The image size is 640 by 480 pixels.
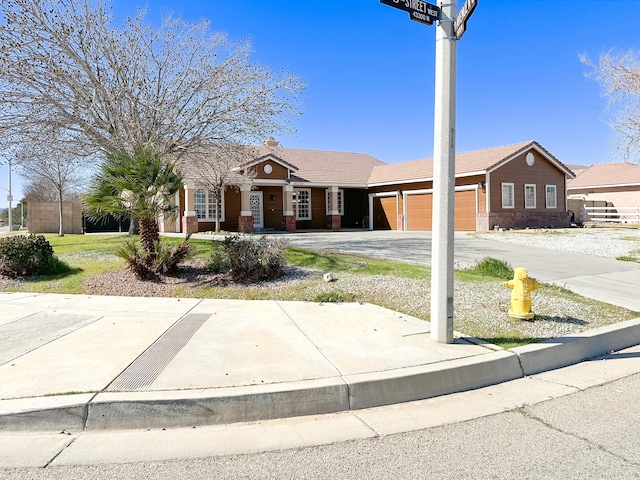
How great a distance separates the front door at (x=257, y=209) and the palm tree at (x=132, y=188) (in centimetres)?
1739

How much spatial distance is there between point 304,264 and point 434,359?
593cm

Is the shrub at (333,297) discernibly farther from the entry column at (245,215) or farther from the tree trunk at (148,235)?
the entry column at (245,215)

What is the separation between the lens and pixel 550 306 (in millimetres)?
6965

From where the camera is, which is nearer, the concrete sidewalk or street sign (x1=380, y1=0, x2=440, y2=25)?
the concrete sidewalk

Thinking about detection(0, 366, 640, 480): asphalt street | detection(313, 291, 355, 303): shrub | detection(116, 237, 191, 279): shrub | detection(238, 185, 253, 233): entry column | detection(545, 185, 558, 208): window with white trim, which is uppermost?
detection(545, 185, 558, 208): window with white trim

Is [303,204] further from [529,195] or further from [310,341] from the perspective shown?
[310,341]

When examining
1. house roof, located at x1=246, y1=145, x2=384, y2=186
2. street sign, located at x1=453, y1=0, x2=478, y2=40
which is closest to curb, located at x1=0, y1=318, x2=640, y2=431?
street sign, located at x1=453, y1=0, x2=478, y2=40

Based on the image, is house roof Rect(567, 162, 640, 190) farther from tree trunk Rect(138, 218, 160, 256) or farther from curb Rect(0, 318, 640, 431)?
curb Rect(0, 318, 640, 431)

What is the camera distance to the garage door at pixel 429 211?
83.8 ft

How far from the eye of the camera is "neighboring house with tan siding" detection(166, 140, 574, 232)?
979 inches

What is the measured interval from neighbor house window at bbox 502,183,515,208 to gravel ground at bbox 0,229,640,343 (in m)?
18.4

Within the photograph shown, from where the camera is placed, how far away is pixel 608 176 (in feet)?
120

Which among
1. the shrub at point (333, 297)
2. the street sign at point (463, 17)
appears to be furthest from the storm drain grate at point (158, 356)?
the street sign at point (463, 17)

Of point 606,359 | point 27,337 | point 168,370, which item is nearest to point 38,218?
point 27,337
